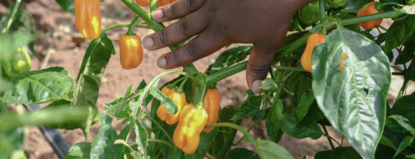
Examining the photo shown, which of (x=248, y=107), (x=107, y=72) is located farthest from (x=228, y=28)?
(x=107, y=72)

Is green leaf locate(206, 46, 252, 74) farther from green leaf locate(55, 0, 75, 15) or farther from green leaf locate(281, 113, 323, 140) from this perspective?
green leaf locate(55, 0, 75, 15)

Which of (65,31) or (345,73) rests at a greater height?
(345,73)

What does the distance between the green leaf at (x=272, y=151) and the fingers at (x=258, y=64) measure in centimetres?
14

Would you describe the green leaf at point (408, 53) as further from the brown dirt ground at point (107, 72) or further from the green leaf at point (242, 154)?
the brown dirt ground at point (107, 72)

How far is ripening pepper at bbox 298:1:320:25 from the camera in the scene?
2.77 feet

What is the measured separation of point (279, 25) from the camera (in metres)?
0.71

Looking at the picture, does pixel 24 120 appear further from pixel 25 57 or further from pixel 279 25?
pixel 25 57

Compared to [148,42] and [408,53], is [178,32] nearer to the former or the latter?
[148,42]

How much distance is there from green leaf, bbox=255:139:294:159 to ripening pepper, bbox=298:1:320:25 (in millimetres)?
356

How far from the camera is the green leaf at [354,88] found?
0.52m

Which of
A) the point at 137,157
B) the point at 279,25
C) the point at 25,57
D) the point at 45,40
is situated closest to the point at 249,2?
the point at 279,25

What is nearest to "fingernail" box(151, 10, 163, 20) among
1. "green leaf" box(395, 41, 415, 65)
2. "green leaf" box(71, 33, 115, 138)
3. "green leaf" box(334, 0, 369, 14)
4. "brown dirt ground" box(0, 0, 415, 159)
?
"green leaf" box(71, 33, 115, 138)

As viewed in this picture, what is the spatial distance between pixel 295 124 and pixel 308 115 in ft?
0.21

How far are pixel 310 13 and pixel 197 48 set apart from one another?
31cm
